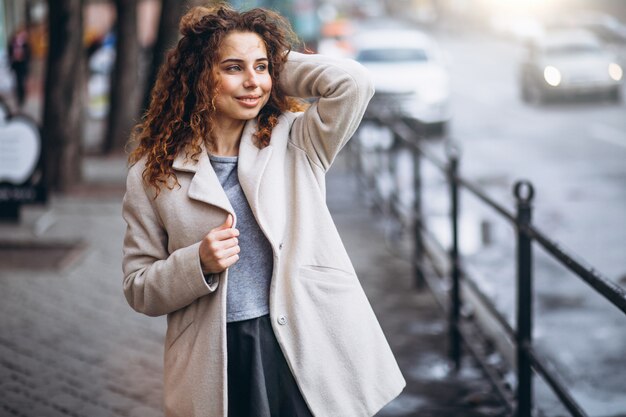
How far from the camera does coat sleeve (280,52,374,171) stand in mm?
2871

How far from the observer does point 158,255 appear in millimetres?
2900

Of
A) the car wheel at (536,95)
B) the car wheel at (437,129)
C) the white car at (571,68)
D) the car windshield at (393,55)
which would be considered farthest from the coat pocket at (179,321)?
the car wheel at (536,95)

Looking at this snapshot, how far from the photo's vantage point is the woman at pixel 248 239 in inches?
111

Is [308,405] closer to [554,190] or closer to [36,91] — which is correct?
[554,190]

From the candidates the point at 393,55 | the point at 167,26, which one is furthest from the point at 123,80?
the point at 393,55

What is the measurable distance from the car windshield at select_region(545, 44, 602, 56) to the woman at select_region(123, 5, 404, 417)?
21509mm

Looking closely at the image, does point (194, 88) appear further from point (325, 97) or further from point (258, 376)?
point (258, 376)

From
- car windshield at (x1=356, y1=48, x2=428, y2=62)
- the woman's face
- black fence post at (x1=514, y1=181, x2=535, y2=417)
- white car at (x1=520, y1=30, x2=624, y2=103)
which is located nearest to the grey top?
the woman's face

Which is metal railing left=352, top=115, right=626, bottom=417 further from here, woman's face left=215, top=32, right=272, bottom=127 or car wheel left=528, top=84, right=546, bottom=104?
car wheel left=528, top=84, right=546, bottom=104

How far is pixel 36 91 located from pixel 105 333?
2651cm

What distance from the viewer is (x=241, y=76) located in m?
2.87

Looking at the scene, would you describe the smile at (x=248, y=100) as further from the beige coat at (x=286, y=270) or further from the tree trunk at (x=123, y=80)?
the tree trunk at (x=123, y=80)

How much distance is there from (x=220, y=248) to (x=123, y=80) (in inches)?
524

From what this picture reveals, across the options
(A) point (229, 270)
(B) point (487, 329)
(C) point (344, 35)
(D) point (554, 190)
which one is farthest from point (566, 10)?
(A) point (229, 270)
